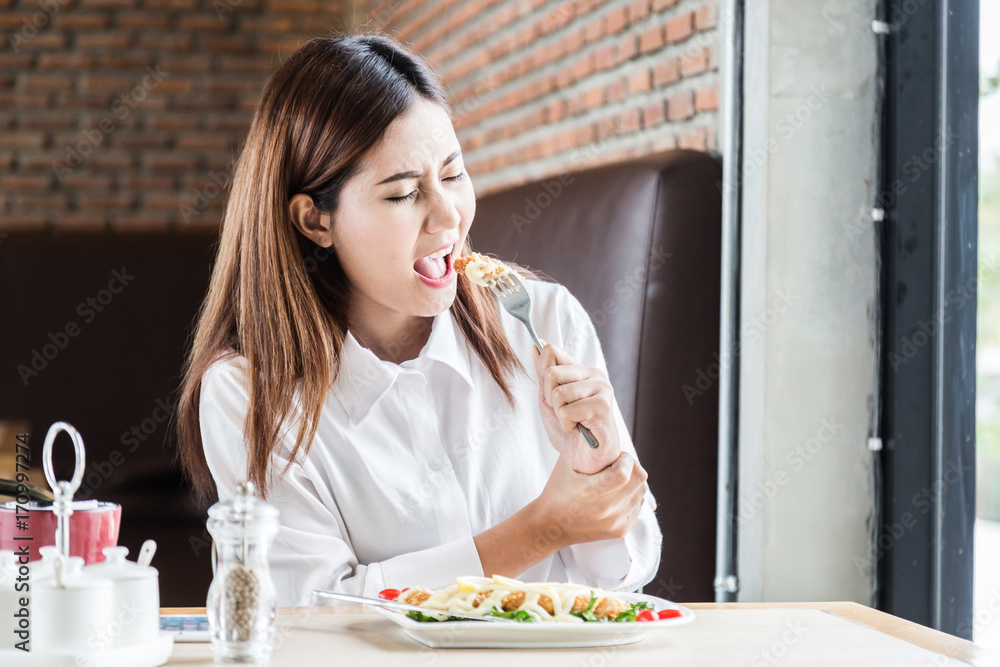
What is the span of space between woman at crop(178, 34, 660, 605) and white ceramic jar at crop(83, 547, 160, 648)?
1.45 ft

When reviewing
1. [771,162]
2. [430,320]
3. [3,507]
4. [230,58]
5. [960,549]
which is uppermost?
[230,58]

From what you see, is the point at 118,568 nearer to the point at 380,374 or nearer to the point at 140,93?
the point at 380,374

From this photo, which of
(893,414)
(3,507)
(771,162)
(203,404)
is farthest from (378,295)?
(893,414)

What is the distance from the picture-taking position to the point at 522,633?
824 mm

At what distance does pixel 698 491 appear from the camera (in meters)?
1.90

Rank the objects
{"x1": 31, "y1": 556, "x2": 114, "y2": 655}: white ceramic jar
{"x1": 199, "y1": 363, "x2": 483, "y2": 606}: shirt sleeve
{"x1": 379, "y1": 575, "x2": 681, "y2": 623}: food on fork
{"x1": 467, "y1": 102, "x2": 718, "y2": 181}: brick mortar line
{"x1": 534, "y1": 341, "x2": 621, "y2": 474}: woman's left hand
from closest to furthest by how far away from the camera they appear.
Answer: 1. {"x1": 31, "y1": 556, "x2": 114, "y2": 655}: white ceramic jar
2. {"x1": 379, "y1": 575, "x2": 681, "y2": 623}: food on fork
3. {"x1": 534, "y1": 341, "x2": 621, "y2": 474}: woman's left hand
4. {"x1": 199, "y1": 363, "x2": 483, "y2": 606}: shirt sleeve
5. {"x1": 467, "y1": 102, "x2": 718, "y2": 181}: brick mortar line

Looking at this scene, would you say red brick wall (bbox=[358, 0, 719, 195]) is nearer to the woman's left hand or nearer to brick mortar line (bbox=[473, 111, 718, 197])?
brick mortar line (bbox=[473, 111, 718, 197])

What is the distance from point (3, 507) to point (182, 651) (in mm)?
195

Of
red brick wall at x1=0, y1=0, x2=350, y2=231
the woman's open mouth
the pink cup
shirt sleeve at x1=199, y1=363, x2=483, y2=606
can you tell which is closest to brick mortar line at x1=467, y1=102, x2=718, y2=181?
the woman's open mouth

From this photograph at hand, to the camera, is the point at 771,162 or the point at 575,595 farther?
the point at 771,162

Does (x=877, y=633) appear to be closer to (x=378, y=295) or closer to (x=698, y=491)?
(x=378, y=295)

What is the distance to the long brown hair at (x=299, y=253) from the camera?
4.46 ft

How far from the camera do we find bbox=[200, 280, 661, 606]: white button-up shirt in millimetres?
1252

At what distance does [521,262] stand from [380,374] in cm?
86
